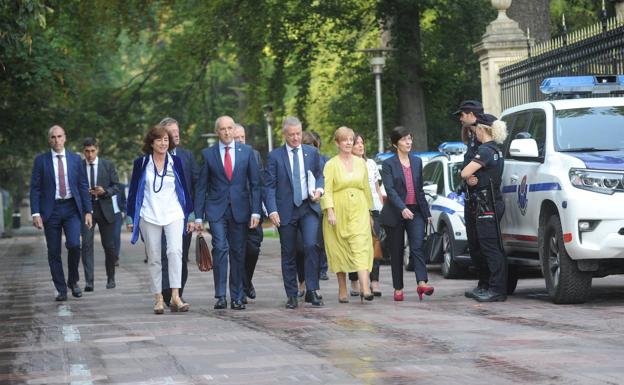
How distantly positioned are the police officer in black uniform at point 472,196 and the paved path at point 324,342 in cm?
39

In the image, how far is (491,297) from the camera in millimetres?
13891

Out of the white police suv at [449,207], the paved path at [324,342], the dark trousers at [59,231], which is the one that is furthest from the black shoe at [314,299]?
the white police suv at [449,207]

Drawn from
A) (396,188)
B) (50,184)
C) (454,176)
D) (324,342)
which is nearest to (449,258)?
(454,176)

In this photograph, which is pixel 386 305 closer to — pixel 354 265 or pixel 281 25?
pixel 354 265

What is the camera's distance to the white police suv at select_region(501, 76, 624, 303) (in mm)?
12742

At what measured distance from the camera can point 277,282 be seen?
1845 cm

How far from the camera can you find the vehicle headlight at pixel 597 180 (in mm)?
12773

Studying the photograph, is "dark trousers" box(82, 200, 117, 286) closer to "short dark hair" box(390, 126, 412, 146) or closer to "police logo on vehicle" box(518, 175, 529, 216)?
"short dark hair" box(390, 126, 412, 146)

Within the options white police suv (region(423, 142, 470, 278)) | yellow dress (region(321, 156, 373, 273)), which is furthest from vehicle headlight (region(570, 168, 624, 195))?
white police suv (region(423, 142, 470, 278))

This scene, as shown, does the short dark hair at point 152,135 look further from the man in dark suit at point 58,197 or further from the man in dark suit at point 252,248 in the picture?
the man in dark suit at point 58,197

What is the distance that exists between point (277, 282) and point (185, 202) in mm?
4634

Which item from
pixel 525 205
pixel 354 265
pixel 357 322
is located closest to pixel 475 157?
pixel 525 205

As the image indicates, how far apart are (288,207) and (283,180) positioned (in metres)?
0.27

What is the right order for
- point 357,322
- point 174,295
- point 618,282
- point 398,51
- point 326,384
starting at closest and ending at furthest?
point 326,384, point 357,322, point 174,295, point 618,282, point 398,51
